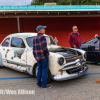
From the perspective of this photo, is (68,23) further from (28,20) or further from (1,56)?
(1,56)

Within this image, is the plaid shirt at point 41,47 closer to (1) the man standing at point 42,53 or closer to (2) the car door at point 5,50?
(1) the man standing at point 42,53

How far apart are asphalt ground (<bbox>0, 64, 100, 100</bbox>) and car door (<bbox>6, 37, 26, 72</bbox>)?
Answer: 1.62ft

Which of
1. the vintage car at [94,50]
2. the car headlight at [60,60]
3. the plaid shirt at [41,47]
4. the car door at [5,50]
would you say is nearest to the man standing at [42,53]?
the plaid shirt at [41,47]

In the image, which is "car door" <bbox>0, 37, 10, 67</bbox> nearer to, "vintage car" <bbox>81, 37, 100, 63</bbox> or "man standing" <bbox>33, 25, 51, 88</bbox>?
"man standing" <bbox>33, 25, 51, 88</bbox>

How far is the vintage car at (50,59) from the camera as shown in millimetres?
3213

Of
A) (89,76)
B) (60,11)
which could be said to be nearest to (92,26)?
(60,11)

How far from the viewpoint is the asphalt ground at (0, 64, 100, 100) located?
2814mm

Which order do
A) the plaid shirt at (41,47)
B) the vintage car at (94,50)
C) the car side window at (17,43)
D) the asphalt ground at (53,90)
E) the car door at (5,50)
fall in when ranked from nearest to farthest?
the asphalt ground at (53,90) < the plaid shirt at (41,47) < the car side window at (17,43) < the car door at (5,50) < the vintage car at (94,50)

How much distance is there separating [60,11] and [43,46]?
6.12m

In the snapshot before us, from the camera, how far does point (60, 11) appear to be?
8.42 metres

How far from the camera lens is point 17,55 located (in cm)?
416

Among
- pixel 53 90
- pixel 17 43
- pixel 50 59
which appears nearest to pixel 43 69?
pixel 50 59

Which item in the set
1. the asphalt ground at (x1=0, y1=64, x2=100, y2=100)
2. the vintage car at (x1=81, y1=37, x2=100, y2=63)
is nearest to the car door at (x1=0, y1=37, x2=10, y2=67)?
the asphalt ground at (x1=0, y1=64, x2=100, y2=100)

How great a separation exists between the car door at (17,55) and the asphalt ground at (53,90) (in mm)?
494
